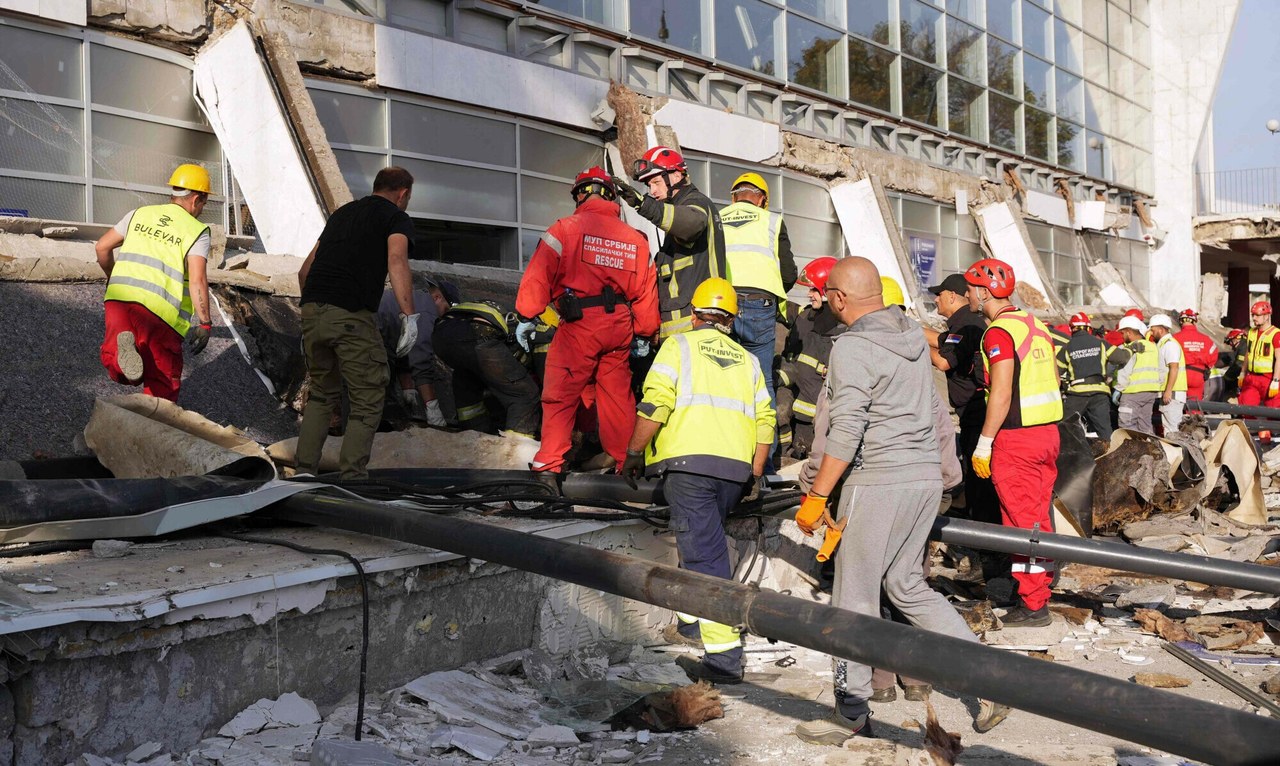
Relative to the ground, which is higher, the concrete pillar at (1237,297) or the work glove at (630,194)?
the concrete pillar at (1237,297)

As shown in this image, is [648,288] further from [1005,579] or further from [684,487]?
[1005,579]

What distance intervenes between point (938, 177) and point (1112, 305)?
7.89 metres

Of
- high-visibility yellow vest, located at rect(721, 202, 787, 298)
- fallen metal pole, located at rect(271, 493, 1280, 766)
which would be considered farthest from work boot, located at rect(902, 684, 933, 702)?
high-visibility yellow vest, located at rect(721, 202, 787, 298)

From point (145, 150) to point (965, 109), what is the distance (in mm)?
17353

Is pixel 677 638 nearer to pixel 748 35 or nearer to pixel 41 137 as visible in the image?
pixel 41 137

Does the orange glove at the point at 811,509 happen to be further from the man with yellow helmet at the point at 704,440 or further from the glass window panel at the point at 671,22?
the glass window panel at the point at 671,22

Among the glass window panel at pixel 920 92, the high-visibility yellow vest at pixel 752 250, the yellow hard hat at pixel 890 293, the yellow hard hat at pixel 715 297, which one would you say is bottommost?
the yellow hard hat at pixel 715 297

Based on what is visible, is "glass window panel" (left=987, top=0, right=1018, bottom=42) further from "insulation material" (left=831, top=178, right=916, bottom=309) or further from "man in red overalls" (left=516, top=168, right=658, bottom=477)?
"man in red overalls" (left=516, top=168, right=658, bottom=477)

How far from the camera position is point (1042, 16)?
2561 cm

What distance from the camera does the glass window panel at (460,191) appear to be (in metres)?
11.9

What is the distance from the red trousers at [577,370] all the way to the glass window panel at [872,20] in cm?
1461

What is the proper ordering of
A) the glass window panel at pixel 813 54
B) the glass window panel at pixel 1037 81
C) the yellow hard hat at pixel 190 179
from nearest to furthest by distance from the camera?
the yellow hard hat at pixel 190 179 → the glass window panel at pixel 813 54 → the glass window panel at pixel 1037 81

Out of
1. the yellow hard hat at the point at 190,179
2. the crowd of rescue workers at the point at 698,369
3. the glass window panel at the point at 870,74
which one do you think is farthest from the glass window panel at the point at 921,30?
the yellow hard hat at the point at 190,179

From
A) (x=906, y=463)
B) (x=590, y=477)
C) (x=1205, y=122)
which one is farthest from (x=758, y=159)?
(x=1205, y=122)
